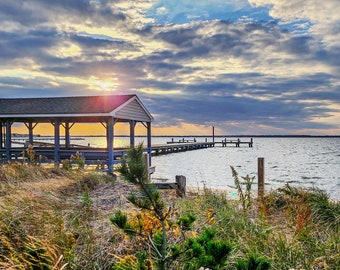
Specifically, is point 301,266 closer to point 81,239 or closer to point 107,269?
point 107,269

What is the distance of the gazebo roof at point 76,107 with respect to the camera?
20.0 meters

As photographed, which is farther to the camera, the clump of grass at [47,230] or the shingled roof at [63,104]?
the shingled roof at [63,104]

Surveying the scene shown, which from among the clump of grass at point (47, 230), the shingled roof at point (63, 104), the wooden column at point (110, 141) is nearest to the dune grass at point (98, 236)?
the clump of grass at point (47, 230)

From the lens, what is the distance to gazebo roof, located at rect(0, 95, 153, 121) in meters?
20.0

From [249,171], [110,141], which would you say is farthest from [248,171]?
[110,141]

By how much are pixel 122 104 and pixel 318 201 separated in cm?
1405

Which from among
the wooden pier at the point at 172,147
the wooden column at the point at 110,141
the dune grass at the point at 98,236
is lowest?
the wooden pier at the point at 172,147

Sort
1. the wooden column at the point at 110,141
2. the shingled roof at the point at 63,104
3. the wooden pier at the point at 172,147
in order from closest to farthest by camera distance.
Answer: the wooden column at the point at 110,141 < the shingled roof at the point at 63,104 < the wooden pier at the point at 172,147

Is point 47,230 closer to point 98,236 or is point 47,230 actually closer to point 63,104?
point 98,236

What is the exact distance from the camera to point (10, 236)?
4727 millimetres

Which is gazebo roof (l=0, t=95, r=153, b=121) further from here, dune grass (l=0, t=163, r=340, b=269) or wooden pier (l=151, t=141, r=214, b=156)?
wooden pier (l=151, t=141, r=214, b=156)

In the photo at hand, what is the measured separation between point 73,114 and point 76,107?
0.91m

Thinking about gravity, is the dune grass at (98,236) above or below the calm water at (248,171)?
above

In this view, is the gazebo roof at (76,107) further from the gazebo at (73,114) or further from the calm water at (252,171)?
the calm water at (252,171)
